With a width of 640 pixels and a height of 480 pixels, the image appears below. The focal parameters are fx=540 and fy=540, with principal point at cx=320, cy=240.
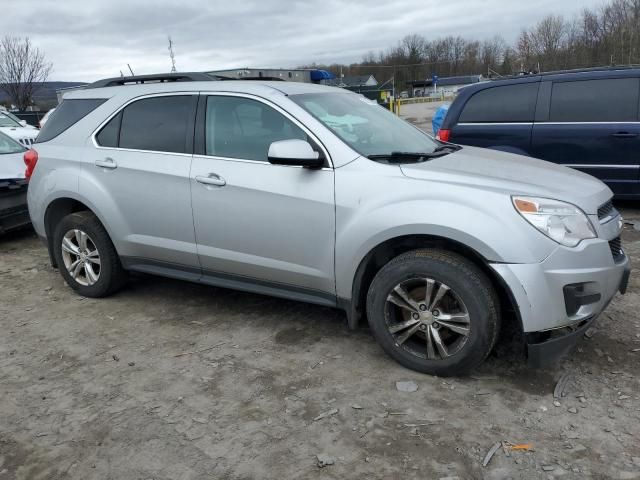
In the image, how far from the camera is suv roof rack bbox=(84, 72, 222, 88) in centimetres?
420

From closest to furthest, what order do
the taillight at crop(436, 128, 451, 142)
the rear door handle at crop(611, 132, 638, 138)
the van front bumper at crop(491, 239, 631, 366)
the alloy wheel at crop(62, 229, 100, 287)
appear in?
1. the van front bumper at crop(491, 239, 631, 366)
2. the alloy wheel at crop(62, 229, 100, 287)
3. the rear door handle at crop(611, 132, 638, 138)
4. the taillight at crop(436, 128, 451, 142)

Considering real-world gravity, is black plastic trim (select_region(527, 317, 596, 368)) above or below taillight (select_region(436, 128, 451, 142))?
below

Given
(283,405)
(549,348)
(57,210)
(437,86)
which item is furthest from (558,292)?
(437,86)

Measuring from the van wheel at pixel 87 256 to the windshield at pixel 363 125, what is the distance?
2.06 meters

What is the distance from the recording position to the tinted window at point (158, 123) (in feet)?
13.2

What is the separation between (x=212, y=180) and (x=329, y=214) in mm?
939

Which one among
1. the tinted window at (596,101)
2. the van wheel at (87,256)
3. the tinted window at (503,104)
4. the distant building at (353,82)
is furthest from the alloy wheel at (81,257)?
the distant building at (353,82)

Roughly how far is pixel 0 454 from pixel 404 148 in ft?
9.87

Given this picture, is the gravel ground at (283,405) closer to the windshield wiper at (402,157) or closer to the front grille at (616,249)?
the front grille at (616,249)

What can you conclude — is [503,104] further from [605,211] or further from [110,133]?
[110,133]

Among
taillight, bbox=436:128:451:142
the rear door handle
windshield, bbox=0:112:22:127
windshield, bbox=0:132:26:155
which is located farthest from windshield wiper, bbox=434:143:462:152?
windshield, bbox=0:112:22:127

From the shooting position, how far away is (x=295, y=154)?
3.29 metres

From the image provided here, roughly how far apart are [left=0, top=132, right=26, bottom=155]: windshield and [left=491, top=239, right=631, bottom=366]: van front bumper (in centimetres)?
698

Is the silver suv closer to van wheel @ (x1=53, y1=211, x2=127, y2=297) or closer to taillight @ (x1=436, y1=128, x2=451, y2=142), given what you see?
van wheel @ (x1=53, y1=211, x2=127, y2=297)
